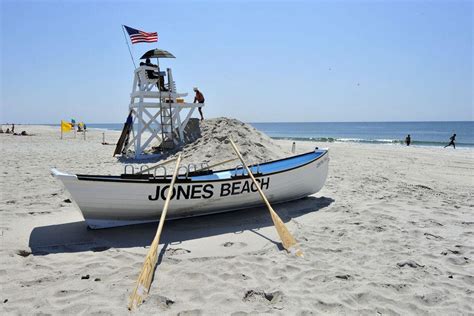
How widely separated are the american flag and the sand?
23.6ft

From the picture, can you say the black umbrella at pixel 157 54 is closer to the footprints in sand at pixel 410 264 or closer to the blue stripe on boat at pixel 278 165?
the blue stripe on boat at pixel 278 165

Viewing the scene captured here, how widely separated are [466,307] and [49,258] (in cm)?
522

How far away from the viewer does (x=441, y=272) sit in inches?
172

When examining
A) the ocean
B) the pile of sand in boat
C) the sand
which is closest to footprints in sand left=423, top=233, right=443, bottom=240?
the sand

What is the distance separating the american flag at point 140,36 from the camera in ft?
42.0

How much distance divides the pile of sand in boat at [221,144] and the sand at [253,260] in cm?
478

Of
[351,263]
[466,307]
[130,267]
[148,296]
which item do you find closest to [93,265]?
[130,267]

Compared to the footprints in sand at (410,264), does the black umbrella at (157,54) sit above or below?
above

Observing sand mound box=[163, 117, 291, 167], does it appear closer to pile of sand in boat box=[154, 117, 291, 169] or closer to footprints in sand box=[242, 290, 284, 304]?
pile of sand in boat box=[154, 117, 291, 169]

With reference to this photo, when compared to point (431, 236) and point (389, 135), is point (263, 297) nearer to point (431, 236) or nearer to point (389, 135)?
point (431, 236)

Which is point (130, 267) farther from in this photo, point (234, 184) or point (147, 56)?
point (147, 56)

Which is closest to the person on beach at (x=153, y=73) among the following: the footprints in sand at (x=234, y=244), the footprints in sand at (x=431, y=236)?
the footprints in sand at (x=234, y=244)

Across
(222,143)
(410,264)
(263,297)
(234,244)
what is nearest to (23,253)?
(234,244)

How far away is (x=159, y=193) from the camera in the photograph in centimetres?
573
